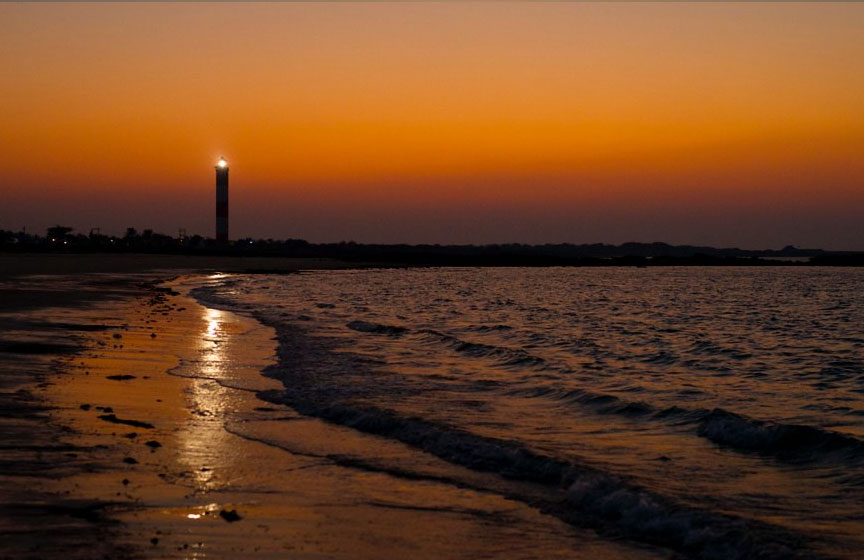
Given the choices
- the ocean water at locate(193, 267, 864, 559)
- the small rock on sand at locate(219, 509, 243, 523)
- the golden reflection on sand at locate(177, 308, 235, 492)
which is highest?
the small rock on sand at locate(219, 509, 243, 523)

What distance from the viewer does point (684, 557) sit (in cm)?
761

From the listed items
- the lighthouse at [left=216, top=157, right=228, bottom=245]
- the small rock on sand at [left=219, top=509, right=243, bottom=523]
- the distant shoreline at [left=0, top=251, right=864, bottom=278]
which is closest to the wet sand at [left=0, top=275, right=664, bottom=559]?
the small rock on sand at [left=219, top=509, right=243, bottom=523]

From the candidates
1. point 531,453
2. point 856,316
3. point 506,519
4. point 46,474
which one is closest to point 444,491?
point 506,519

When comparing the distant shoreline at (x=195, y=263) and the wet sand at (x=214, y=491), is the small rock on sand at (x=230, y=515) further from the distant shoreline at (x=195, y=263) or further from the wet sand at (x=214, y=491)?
the distant shoreline at (x=195, y=263)

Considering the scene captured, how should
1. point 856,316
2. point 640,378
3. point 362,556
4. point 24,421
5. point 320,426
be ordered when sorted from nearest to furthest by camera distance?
1. point 362,556
2. point 24,421
3. point 320,426
4. point 640,378
5. point 856,316

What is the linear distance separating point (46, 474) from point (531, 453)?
17.7ft

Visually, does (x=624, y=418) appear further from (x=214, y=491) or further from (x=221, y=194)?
(x=221, y=194)

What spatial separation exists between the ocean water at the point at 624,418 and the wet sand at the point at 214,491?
57 cm

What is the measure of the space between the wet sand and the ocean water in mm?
569

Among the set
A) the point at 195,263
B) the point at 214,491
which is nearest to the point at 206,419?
the point at 214,491

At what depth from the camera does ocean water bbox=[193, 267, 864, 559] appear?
343 inches

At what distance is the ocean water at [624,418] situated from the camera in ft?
28.6

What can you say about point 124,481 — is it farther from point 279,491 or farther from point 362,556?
point 362,556

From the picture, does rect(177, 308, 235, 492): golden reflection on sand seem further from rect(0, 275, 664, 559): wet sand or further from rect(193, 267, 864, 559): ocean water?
rect(193, 267, 864, 559): ocean water
